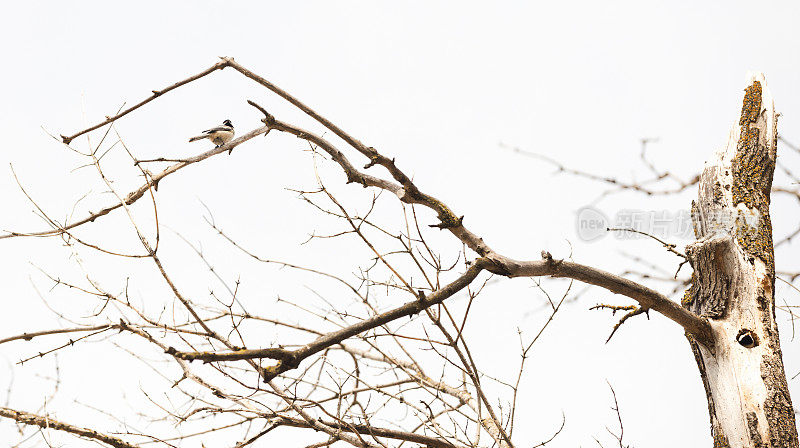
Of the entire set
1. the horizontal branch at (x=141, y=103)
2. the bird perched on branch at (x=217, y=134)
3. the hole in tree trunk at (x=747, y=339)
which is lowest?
the hole in tree trunk at (x=747, y=339)

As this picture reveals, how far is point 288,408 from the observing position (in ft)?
9.25

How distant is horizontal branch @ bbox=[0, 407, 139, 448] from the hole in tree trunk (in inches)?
105

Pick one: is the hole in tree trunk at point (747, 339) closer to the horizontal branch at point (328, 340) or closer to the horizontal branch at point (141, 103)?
the horizontal branch at point (328, 340)

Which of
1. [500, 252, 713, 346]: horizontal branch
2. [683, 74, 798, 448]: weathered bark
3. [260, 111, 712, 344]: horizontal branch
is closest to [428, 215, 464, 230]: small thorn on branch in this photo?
[260, 111, 712, 344]: horizontal branch

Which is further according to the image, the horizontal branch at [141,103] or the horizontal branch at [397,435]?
the horizontal branch at [397,435]

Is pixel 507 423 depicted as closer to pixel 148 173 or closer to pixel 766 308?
pixel 766 308

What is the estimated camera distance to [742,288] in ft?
9.32

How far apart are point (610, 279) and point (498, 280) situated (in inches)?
22.7

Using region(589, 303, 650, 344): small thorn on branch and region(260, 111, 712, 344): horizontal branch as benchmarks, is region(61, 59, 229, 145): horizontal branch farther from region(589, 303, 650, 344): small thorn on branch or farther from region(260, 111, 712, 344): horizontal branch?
region(589, 303, 650, 344): small thorn on branch

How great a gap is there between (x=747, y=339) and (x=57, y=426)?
119 inches

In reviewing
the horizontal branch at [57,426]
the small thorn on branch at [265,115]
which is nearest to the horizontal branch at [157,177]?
the small thorn on branch at [265,115]

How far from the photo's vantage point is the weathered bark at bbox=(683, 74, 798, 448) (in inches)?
102

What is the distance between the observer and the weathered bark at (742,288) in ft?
8.51

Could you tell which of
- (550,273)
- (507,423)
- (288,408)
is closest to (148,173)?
(288,408)
